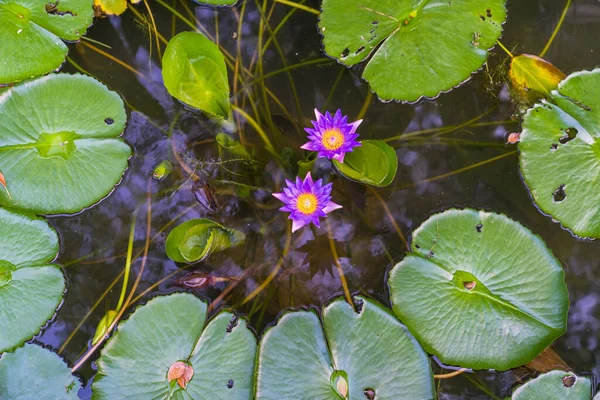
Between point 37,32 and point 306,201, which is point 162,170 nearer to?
point 306,201

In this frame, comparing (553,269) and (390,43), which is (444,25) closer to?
(390,43)

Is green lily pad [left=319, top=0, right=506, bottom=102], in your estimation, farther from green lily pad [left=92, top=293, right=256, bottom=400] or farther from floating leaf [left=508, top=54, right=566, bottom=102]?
green lily pad [left=92, top=293, right=256, bottom=400]

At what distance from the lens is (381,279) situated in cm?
270

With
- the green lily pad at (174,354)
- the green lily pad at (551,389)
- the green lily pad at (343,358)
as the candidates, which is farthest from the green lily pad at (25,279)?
the green lily pad at (551,389)

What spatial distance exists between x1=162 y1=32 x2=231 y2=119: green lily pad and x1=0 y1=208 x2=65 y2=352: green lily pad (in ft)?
3.96

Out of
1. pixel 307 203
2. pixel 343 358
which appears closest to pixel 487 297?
pixel 343 358

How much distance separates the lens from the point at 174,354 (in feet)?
8.02

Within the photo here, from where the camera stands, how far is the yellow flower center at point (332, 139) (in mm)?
2285

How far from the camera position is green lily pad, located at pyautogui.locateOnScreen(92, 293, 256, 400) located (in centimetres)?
242

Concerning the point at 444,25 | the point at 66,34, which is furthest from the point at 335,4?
the point at 66,34

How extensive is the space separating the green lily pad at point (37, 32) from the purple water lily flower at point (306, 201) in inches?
69.5

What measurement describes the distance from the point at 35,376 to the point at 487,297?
2643mm

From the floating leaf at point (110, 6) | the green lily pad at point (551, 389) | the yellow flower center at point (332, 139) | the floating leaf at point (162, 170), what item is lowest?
the green lily pad at point (551, 389)

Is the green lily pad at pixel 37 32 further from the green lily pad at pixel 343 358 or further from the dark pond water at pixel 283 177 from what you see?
the green lily pad at pixel 343 358
